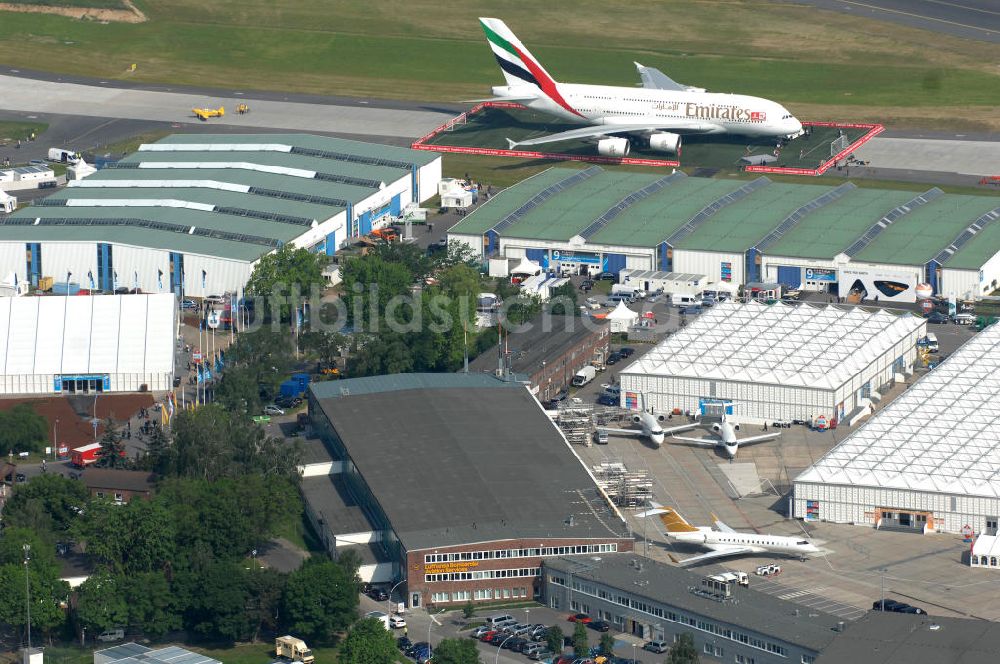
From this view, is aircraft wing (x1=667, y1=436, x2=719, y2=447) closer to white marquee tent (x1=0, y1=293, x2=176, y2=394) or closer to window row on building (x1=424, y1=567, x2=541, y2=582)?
window row on building (x1=424, y1=567, x2=541, y2=582)

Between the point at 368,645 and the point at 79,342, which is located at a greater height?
the point at 79,342

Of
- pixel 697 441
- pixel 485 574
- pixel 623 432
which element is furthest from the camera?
pixel 623 432

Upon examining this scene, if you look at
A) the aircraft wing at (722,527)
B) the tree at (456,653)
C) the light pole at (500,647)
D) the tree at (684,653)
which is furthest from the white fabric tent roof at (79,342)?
the tree at (684,653)

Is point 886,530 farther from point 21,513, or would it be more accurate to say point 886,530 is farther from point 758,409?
point 21,513

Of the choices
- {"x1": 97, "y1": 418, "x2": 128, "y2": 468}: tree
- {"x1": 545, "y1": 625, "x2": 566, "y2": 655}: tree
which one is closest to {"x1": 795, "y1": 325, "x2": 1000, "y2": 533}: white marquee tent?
{"x1": 545, "y1": 625, "x2": 566, "y2": 655}: tree

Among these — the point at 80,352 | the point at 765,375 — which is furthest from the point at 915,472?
the point at 80,352

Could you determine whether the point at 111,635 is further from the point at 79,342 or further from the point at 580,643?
the point at 79,342
